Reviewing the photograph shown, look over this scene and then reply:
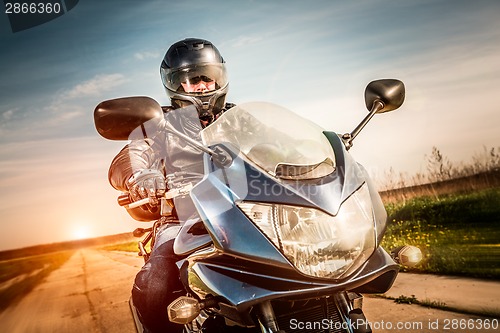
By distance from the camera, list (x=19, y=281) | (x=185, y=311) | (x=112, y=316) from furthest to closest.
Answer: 1. (x=19, y=281)
2. (x=112, y=316)
3. (x=185, y=311)

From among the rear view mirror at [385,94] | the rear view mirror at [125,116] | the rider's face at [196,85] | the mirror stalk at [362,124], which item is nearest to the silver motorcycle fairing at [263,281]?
the rear view mirror at [125,116]

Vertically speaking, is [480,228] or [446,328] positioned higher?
[446,328]

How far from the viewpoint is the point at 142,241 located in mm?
3701

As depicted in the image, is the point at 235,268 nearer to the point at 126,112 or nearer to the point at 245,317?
the point at 245,317

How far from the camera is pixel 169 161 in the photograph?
3295 millimetres

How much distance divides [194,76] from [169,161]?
44.5 inches

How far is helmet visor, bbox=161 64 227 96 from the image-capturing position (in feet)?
13.3

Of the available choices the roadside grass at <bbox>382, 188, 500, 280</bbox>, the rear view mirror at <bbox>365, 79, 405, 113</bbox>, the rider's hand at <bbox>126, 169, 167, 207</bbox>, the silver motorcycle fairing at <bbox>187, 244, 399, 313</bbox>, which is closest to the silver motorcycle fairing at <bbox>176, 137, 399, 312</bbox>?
the silver motorcycle fairing at <bbox>187, 244, 399, 313</bbox>

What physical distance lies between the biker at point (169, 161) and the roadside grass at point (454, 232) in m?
3.76

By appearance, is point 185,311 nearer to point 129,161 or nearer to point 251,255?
point 251,255

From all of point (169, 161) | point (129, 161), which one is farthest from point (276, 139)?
point (129, 161)

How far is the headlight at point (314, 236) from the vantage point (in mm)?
1861

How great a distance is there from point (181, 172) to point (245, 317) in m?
1.47

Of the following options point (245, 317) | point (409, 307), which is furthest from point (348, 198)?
point (409, 307)
